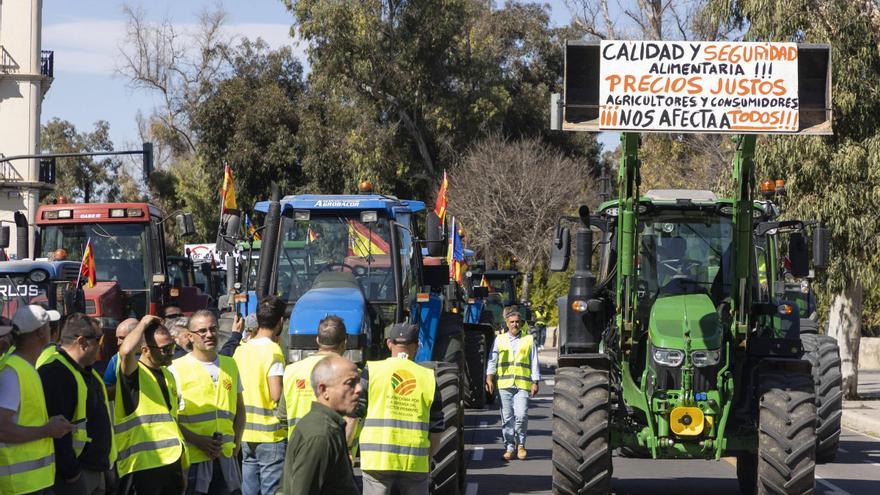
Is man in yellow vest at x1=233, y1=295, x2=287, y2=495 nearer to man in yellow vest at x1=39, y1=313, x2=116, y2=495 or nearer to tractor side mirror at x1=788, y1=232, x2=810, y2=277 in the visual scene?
man in yellow vest at x1=39, y1=313, x2=116, y2=495

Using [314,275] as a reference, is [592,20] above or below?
above

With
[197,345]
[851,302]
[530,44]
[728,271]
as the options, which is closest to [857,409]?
[851,302]

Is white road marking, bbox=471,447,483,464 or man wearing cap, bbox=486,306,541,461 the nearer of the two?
man wearing cap, bbox=486,306,541,461

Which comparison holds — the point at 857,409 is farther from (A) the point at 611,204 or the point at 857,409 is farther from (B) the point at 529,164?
(B) the point at 529,164

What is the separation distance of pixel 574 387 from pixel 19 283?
8364 millimetres

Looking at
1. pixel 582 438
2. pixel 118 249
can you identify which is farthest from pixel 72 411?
pixel 118 249

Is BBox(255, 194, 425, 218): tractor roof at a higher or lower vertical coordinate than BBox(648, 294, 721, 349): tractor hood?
higher

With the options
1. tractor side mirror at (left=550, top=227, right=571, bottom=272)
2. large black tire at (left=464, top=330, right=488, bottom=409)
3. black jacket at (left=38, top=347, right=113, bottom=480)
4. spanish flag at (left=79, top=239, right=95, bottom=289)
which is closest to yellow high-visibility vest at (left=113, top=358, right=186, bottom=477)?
black jacket at (left=38, top=347, right=113, bottom=480)

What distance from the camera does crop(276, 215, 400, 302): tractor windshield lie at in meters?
13.9

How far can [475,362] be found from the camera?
2105 centimetres

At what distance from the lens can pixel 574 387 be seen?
1195 centimetres

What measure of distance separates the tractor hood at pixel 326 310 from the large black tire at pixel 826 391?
510 cm

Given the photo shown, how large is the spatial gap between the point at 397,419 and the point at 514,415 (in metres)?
7.85

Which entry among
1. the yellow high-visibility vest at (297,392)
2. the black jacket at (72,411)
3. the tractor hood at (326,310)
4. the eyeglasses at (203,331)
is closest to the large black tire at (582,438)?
the tractor hood at (326,310)
